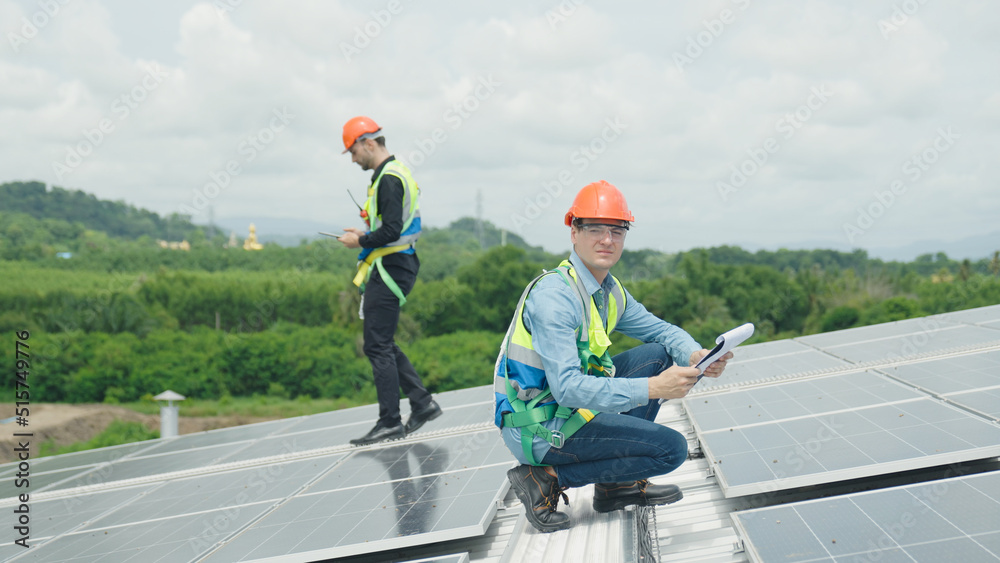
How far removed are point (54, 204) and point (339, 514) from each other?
372 feet

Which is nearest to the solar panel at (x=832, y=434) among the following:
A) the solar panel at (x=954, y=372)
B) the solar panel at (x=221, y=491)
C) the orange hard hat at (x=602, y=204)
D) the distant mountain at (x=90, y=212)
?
the solar panel at (x=954, y=372)

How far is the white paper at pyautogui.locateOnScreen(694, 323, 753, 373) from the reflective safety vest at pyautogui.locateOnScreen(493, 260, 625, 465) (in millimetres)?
506

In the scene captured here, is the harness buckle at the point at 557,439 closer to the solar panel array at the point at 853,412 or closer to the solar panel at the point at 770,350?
the solar panel array at the point at 853,412

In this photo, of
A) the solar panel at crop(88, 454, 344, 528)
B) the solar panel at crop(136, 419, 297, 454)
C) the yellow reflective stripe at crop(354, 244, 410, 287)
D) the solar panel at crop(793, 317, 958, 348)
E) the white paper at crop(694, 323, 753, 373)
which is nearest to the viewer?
the white paper at crop(694, 323, 753, 373)

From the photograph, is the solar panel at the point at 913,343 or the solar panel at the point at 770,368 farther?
the solar panel at the point at 913,343

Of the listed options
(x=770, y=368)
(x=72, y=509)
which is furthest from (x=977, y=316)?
(x=72, y=509)

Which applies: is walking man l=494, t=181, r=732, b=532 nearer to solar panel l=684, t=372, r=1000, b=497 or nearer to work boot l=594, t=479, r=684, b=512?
work boot l=594, t=479, r=684, b=512

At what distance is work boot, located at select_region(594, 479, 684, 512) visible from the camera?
343cm

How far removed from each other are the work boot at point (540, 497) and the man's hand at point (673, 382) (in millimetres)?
712

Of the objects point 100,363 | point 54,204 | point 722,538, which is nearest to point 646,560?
point 722,538

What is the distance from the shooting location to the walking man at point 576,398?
10.3 feet

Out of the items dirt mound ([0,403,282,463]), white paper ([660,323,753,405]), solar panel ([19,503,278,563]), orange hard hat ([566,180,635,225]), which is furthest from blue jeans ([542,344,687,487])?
dirt mound ([0,403,282,463])

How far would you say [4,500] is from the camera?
5758 mm

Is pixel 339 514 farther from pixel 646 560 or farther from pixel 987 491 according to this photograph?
pixel 987 491
